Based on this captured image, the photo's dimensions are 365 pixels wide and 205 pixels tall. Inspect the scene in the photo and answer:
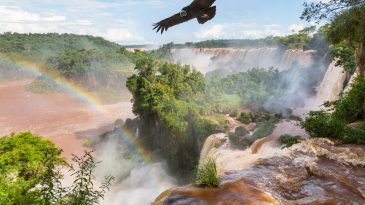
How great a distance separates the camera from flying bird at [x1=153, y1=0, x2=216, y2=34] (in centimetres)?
309

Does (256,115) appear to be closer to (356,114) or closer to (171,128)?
(171,128)

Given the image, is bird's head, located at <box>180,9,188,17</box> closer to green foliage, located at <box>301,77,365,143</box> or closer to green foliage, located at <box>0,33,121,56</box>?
green foliage, located at <box>301,77,365,143</box>

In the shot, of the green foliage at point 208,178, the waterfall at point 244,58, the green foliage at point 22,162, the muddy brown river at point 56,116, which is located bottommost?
the muddy brown river at point 56,116

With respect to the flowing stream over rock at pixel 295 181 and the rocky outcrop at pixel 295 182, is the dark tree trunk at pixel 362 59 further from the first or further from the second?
the rocky outcrop at pixel 295 182

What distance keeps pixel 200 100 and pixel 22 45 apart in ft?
237

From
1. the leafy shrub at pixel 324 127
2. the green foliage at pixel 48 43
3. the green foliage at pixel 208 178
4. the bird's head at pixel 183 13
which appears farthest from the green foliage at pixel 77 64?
the bird's head at pixel 183 13

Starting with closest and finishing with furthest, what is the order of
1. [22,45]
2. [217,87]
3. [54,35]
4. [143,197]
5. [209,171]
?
[209,171] → [143,197] → [217,87] → [22,45] → [54,35]

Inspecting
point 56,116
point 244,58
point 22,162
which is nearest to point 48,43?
point 56,116

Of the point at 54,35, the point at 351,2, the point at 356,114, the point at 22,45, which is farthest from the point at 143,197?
the point at 54,35

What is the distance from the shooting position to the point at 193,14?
10.7ft

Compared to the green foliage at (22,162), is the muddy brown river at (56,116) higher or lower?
lower

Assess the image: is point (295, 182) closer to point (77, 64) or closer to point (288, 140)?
point (288, 140)

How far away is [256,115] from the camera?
29.0 meters

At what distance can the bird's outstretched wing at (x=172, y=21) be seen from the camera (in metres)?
3.33
